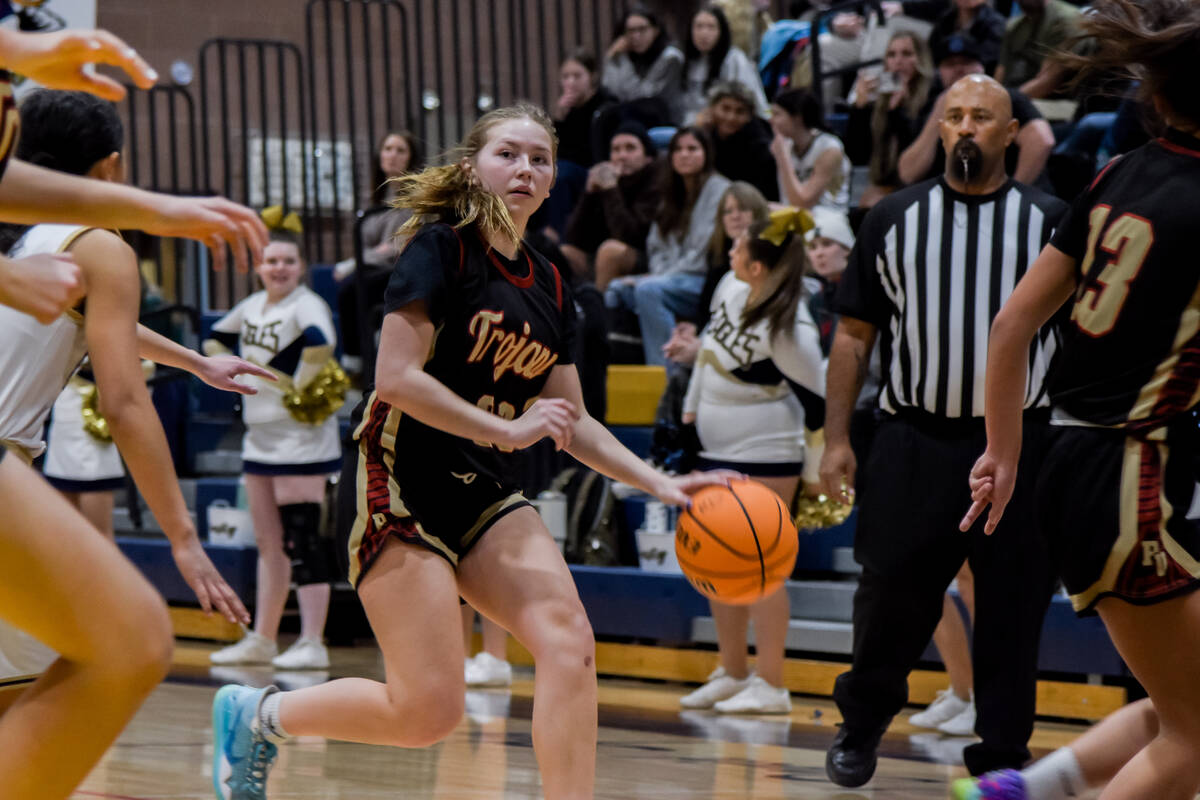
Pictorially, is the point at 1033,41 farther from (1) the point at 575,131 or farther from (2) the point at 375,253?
(2) the point at 375,253

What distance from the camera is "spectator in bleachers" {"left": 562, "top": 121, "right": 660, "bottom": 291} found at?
9.45 meters

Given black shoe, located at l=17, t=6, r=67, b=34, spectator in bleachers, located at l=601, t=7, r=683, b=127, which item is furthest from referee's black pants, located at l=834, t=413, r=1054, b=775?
spectator in bleachers, located at l=601, t=7, r=683, b=127

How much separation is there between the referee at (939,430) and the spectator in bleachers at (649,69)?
19.3 ft

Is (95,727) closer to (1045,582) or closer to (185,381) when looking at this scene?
(1045,582)

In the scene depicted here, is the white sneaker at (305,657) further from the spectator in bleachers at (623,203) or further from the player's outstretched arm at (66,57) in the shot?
the player's outstretched arm at (66,57)

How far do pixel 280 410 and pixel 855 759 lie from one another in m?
3.75

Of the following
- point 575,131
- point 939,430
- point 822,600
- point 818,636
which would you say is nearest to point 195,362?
point 939,430

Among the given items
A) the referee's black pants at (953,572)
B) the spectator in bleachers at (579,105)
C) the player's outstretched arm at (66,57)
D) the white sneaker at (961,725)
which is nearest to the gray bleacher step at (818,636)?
the white sneaker at (961,725)

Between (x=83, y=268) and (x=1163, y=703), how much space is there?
Result: 212 centimetres

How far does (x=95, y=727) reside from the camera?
8.25 ft

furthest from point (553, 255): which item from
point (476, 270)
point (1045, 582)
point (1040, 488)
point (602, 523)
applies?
point (1040, 488)

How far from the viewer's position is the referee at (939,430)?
4.66m

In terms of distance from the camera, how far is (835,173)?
8.73 m

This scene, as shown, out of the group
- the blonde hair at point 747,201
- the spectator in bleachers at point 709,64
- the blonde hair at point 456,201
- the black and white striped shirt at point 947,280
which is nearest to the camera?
the blonde hair at point 456,201
